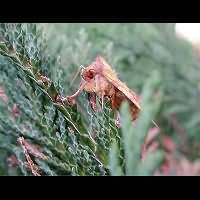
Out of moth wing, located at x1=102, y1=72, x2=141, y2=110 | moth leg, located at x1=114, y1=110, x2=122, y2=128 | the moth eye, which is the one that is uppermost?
the moth eye

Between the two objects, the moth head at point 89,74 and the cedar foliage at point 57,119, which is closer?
the cedar foliage at point 57,119

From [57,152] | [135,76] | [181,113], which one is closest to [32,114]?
[57,152]

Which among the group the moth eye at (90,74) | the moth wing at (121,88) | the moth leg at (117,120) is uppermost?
the moth eye at (90,74)

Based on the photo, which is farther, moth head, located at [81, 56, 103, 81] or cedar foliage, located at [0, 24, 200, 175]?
moth head, located at [81, 56, 103, 81]

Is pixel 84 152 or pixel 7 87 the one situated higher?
pixel 7 87

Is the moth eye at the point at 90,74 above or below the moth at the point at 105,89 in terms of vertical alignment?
above

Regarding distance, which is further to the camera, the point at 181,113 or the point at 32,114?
the point at 181,113

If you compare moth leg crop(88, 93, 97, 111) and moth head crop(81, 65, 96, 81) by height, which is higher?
moth head crop(81, 65, 96, 81)
